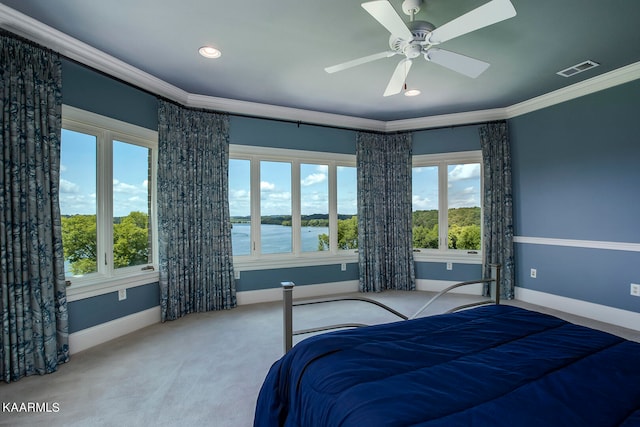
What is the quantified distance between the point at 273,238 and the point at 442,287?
113 inches

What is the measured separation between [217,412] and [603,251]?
14.6 ft

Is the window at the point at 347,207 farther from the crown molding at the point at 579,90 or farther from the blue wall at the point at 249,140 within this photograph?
the crown molding at the point at 579,90

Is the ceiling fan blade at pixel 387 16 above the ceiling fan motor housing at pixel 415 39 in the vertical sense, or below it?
below

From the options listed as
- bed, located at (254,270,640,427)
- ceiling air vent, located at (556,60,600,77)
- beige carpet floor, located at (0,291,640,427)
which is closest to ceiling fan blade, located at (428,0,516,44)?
bed, located at (254,270,640,427)

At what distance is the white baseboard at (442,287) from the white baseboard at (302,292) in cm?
111

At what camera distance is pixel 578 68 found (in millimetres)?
3395

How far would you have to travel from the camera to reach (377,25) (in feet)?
8.43

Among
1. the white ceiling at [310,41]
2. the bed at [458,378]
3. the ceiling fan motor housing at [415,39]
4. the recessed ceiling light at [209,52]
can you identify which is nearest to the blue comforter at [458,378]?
the bed at [458,378]

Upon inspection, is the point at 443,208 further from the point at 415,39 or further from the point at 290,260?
the point at 415,39

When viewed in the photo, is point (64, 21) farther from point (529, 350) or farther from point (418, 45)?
point (529, 350)

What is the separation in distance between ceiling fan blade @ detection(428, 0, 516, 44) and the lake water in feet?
11.0

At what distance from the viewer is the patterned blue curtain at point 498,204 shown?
466cm

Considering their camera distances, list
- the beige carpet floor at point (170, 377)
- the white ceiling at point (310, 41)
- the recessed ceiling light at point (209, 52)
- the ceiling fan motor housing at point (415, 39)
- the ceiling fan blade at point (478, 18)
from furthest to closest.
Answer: the recessed ceiling light at point (209, 52) < the white ceiling at point (310, 41) < the ceiling fan motor housing at point (415, 39) < the beige carpet floor at point (170, 377) < the ceiling fan blade at point (478, 18)

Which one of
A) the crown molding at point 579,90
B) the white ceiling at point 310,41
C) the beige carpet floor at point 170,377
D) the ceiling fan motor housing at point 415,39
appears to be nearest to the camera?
the beige carpet floor at point 170,377
